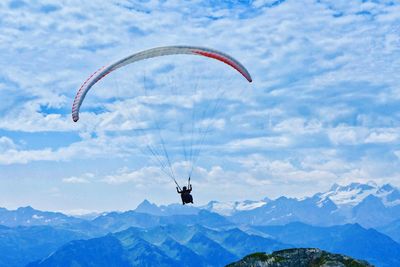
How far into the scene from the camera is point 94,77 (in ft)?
197

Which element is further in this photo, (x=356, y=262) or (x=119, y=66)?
(x=356, y=262)

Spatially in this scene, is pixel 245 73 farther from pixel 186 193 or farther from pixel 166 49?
pixel 186 193

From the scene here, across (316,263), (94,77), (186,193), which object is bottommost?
(316,263)

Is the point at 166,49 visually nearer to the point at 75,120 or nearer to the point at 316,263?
the point at 75,120

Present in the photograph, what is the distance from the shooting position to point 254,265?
11331 cm

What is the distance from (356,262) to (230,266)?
941 inches

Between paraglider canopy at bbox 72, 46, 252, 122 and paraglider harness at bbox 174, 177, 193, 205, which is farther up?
paraglider canopy at bbox 72, 46, 252, 122

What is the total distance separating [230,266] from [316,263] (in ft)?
56.0

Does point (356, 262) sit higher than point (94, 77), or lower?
lower

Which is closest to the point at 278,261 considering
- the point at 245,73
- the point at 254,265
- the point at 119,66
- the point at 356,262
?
the point at 254,265

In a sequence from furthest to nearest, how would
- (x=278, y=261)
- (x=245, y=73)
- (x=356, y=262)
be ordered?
(x=278, y=261) → (x=356, y=262) → (x=245, y=73)

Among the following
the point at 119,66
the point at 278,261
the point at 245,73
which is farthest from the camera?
the point at 278,261

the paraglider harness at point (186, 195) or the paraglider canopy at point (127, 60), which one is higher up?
the paraglider canopy at point (127, 60)

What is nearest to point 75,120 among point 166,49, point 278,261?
point 166,49
